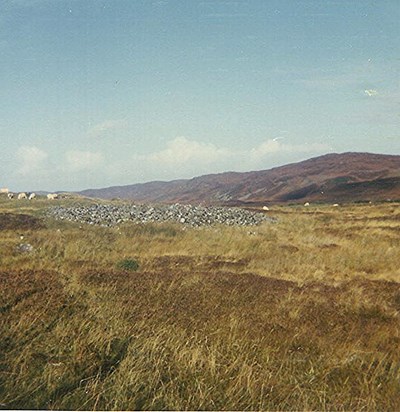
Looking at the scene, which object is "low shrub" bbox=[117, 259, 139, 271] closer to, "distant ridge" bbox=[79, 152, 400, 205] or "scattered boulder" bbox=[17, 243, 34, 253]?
"scattered boulder" bbox=[17, 243, 34, 253]

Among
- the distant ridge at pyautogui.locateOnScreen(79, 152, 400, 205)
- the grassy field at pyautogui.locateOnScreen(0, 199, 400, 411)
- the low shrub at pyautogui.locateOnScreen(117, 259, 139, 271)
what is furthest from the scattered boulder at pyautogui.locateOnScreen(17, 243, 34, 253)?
the distant ridge at pyautogui.locateOnScreen(79, 152, 400, 205)

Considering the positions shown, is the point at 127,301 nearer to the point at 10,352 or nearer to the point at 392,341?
the point at 10,352

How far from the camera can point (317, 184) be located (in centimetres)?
8275

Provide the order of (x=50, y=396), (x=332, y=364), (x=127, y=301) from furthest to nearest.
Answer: (x=127, y=301)
(x=332, y=364)
(x=50, y=396)

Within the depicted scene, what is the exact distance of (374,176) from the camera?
77.9 m

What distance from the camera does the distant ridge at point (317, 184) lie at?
214ft

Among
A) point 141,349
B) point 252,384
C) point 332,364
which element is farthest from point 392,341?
point 141,349

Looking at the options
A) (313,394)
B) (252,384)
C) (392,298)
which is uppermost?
(252,384)

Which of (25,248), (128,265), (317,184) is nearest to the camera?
(128,265)

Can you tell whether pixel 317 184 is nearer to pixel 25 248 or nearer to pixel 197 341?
pixel 25 248

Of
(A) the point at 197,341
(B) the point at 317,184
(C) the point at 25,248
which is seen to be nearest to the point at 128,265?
(C) the point at 25,248

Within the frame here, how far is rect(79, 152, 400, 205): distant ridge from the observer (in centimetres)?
6538

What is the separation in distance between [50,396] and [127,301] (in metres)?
3.06

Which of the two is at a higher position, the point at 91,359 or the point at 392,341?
the point at 91,359
